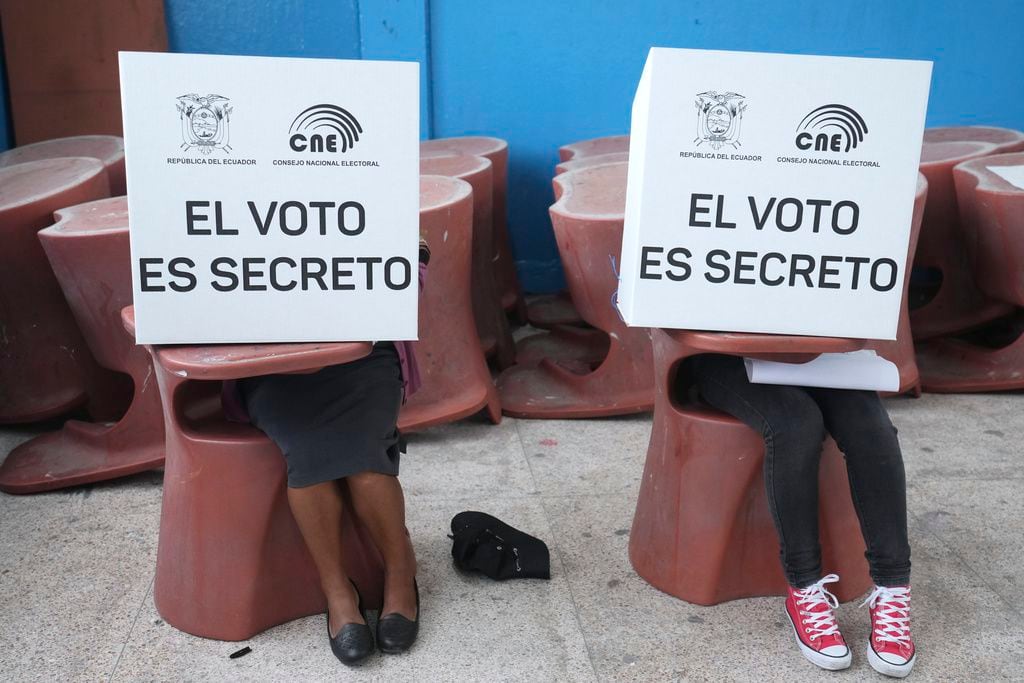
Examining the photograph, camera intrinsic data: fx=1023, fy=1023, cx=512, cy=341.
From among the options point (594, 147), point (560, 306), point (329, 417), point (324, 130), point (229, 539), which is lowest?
point (560, 306)

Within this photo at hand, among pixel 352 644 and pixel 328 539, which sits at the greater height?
pixel 328 539

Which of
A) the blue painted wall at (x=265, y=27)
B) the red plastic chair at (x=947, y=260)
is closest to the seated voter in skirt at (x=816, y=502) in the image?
the red plastic chair at (x=947, y=260)

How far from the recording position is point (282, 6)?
175 inches

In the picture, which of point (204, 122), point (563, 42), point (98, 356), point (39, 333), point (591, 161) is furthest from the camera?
point (563, 42)

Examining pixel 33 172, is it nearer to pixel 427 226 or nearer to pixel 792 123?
pixel 427 226

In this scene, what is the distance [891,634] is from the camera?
1820 mm

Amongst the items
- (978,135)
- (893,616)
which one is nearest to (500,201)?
(978,135)

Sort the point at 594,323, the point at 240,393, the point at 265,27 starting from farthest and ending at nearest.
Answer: the point at 265,27, the point at 594,323, the point at 240,393

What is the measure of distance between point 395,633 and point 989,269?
2260 mm

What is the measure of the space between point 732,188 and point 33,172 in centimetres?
240

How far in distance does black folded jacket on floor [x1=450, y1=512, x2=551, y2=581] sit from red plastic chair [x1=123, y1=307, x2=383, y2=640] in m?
0.21

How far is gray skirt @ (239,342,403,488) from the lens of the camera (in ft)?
5.99

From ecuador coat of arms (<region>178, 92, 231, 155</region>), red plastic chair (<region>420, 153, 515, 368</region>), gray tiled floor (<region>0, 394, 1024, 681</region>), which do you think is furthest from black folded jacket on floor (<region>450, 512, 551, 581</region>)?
red plastic chair (<region>420, 153, 515, 368</region>)

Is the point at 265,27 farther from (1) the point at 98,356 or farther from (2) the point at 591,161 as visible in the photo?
(1) the point at 98,356
